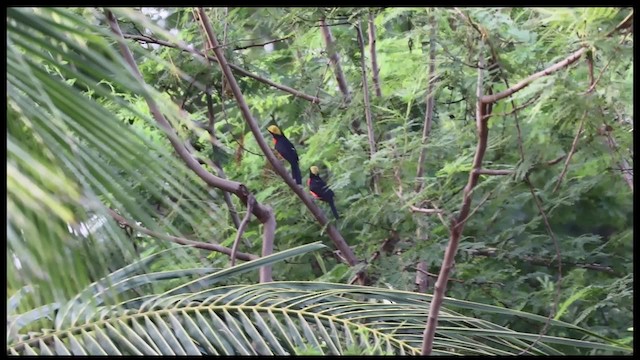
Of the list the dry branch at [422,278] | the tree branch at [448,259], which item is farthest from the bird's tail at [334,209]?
the tree branch at [448,259]

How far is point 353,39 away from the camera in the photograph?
3451mm

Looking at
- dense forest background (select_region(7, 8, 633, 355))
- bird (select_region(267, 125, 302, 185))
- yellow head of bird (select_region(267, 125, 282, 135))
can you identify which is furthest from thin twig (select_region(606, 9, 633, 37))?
yellow head of bird (select_region(267, 125, 282, 135))

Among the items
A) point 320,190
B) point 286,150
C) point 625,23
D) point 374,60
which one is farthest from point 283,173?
point 625,23

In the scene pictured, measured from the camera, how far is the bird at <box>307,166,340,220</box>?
3314 millimetres

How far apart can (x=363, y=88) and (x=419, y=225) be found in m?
0.58

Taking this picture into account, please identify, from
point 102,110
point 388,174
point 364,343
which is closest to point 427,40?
point 388,174

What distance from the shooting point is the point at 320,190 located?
10.9ft

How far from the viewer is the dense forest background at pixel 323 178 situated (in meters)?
0.80

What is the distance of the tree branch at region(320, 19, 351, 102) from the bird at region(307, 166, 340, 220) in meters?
0.34

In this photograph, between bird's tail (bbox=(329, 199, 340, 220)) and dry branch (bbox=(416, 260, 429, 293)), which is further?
bird's tail (bbox=(329, 199, 340, 220))

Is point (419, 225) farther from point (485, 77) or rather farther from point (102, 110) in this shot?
point (102, 110)

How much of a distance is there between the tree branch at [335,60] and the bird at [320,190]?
34 centimetres

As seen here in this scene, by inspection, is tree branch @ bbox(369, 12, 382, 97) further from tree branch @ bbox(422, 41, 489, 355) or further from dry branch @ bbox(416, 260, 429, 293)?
tree branch @ bbox(422, 41, 489, 355)

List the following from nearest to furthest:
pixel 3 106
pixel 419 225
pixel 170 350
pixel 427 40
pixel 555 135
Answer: pixel 3 106, pixel 170 350, pixel 555 135, pixel 427 40, pixel 419 225
